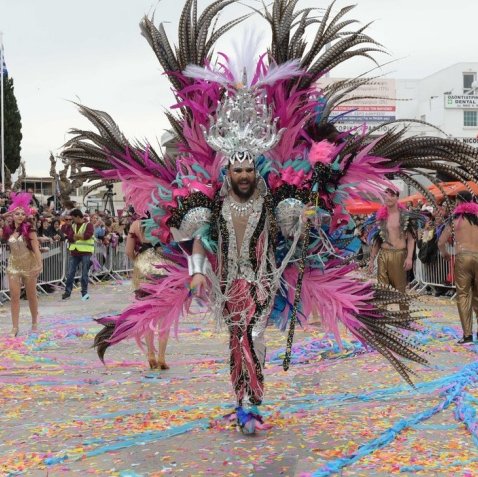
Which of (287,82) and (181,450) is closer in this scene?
(181,450)

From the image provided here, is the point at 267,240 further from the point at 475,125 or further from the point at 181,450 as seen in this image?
the point at 475,125

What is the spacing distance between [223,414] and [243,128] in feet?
7.04

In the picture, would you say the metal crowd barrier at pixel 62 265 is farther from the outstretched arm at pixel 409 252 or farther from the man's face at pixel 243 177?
the man's face at pixel 243 177

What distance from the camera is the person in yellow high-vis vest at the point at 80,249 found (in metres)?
15.5

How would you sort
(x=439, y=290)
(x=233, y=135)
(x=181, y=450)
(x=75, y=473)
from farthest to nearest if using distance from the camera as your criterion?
1. (x=439, y=290)
2. (x=233, y=135)
3. (x=181, y=450)
4. (x=75, y=473)

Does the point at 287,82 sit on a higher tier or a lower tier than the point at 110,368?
higher

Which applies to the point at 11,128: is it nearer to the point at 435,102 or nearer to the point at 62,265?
the point at 435,102

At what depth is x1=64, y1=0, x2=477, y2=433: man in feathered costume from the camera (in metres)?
5.20

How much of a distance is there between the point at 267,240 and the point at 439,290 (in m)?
11.6

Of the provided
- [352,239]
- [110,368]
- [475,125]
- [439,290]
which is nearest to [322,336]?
[110,368]

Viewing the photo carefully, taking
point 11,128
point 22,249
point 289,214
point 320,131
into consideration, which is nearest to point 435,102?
point 11,128

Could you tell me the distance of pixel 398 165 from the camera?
5375 mm

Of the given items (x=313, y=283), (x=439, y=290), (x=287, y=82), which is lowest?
(x=439, y=290)

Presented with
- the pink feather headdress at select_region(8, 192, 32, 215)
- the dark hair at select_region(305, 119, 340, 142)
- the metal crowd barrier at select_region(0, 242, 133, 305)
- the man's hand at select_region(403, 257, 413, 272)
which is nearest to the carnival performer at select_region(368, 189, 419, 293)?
the man's hand at select_region(403, 257, 413, 272)
